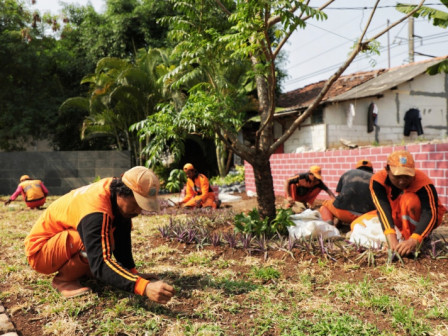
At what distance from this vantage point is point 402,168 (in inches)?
123

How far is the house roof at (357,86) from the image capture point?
46.6 feet

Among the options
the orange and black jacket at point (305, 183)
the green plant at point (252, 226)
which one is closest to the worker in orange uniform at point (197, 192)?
the orange and black jacket at point (305, 183)

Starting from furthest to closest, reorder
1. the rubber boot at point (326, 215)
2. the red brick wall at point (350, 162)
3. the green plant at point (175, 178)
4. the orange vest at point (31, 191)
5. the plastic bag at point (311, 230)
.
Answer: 1. the green plant at point (175, 178)
2. the orange vest at point (31, 191)
3. the red brick wall at point (350, 162)
4. the rubber boot at point (326, 215)
5. the plastic bag at point (311, 230)

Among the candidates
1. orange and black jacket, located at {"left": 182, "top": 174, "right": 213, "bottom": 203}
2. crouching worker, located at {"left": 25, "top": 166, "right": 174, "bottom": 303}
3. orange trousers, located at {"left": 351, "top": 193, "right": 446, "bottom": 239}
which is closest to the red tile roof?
orange and black jacket, located at {"left": 182, "top": 174, "right": 213, "bottom": 203}

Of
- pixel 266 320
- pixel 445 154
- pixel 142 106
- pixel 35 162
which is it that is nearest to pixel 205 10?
pixel 266 320

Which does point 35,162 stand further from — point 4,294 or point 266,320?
point 266,320

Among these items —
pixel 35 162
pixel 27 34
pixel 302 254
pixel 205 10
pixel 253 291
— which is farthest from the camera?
pixel 27 34

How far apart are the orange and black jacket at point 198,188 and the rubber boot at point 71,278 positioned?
433 centimetres

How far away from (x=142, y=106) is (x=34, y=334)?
36.1ft

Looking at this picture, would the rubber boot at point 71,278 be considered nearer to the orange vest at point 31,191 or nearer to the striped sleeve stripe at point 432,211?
the striped sleeve stripe at point 432,211

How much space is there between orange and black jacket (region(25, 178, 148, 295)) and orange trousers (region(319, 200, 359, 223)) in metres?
3.00

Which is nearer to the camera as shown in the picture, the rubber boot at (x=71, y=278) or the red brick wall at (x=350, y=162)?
the rubber boot at (x=71, y=278)

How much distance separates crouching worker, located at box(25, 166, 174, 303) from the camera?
2209 millimetres

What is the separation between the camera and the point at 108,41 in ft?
52.3
